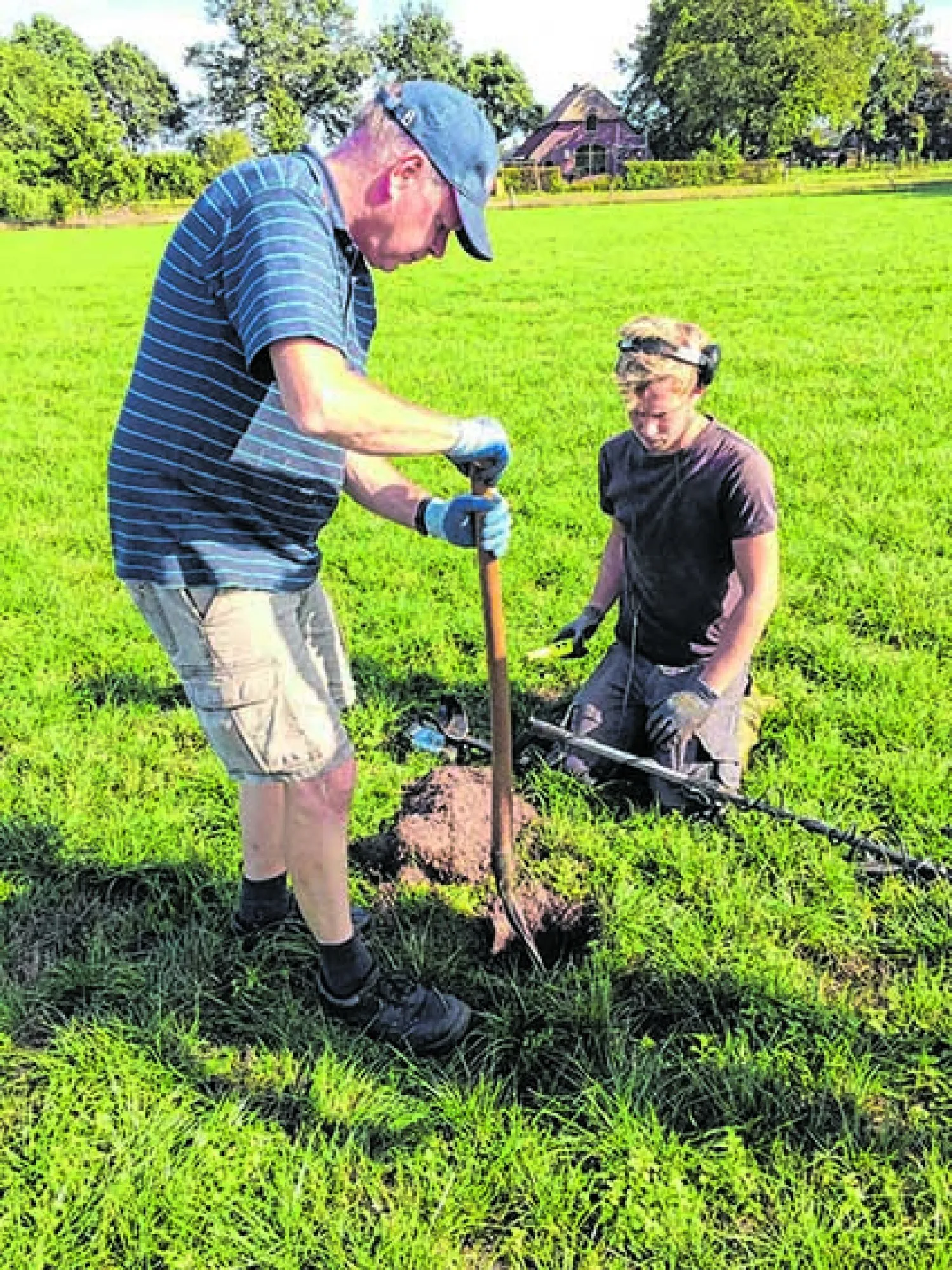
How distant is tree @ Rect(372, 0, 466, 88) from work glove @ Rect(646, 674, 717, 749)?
9025 cm

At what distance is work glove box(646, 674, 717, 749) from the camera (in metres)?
3.22

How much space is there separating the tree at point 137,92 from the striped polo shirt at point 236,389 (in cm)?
10308

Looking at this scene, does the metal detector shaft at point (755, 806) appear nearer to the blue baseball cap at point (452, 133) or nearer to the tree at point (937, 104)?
the blue baseball cap at point (452, 133)

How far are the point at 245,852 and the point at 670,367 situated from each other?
1814 mm

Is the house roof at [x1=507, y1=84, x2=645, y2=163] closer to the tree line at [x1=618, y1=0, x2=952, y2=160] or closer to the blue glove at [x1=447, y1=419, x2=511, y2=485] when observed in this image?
the tree line at [x1=618, y1=0, x2=952, y2=160]

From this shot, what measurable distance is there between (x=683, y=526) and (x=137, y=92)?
104 m

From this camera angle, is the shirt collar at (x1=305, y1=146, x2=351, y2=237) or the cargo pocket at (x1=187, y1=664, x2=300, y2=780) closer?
the shirt collar at (x1=305, y1=146, x2=351, y2=237)

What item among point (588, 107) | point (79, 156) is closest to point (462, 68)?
point (588, 107)

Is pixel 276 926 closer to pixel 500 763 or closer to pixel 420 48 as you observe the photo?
pixel 500 763

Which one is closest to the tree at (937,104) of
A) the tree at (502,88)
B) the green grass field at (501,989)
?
the tree at (502,88)

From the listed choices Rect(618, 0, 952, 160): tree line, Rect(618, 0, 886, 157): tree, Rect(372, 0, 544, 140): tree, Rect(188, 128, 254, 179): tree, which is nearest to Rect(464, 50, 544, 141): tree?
Rect(372, 0, 544, 140): tree

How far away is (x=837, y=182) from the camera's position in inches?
1825

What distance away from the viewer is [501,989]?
2672mm

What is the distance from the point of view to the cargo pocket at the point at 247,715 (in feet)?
7.22
